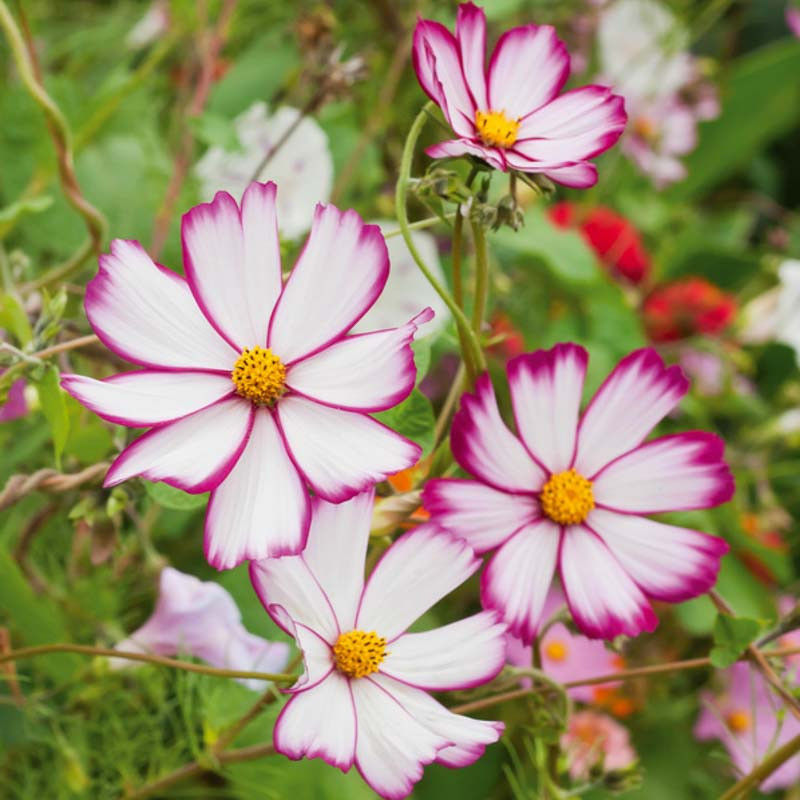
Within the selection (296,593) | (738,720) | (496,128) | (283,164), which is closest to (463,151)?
(496,128)

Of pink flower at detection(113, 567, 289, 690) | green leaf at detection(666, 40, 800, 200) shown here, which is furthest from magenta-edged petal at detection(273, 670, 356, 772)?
green leaf at detection(666, 40, 800, 200)

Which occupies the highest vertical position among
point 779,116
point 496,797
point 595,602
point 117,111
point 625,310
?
point 779,116

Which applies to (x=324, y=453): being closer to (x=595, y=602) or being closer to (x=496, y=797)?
(x=595, y=602)

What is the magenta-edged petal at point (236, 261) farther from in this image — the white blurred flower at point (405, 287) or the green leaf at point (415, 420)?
the white blurred flower at point (405, 287)

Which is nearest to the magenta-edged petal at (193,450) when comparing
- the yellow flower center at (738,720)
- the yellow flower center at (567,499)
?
the yellow flower center at (567,499)

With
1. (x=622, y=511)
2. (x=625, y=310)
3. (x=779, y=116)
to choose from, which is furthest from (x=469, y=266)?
(x=779, y=116)

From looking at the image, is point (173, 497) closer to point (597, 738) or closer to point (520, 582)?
point (520, 582)
